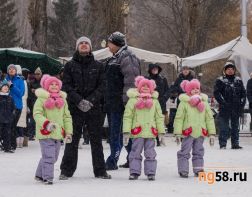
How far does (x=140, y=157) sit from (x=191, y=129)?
0.87 m

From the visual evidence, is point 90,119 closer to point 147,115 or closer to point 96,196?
point 147,115

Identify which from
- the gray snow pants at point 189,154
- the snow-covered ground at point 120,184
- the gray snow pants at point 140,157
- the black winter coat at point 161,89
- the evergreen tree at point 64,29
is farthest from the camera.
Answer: the evergreen tree at point 64,29

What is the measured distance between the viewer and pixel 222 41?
47.7 meters

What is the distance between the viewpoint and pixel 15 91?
1378 centimetres

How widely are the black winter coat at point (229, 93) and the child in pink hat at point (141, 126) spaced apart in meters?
5.79

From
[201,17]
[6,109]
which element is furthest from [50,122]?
[201,17]

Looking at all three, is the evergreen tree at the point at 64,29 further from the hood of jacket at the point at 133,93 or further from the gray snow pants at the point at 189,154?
the hood of jacket at the point at 133,93

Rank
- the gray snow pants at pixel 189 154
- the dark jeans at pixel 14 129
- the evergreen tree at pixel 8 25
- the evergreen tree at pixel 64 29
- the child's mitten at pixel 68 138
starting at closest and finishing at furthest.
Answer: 1. the child's mitten at pixel 68 138
2. the gray snow pants at pixel 189 154
3. the dark jeans at pixel 14 129
4. the evergreen tree at pixel 8 25
5. the evergreen tree at pixel 64 29

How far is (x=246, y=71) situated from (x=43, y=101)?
537 inches

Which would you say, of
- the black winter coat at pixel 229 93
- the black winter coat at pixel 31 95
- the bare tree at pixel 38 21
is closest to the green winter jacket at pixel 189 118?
the black winter coat at pixel 229 93

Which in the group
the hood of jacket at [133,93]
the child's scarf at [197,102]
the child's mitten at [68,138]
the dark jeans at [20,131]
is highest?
the hood of jacket at [133,93]

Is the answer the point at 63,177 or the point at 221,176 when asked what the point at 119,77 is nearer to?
the point at 63,177

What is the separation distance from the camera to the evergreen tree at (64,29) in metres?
58.6

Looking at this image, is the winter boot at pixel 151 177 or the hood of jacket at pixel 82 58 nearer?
the winter boot at pixel 151 177
